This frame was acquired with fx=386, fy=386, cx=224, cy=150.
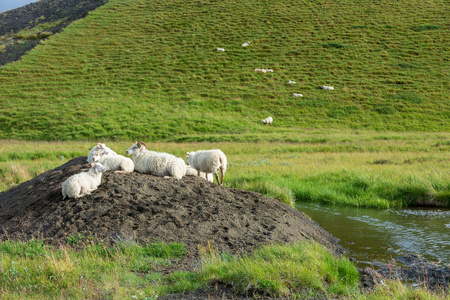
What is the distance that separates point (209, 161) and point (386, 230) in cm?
583

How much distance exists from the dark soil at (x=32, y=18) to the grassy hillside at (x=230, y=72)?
3.41 meters

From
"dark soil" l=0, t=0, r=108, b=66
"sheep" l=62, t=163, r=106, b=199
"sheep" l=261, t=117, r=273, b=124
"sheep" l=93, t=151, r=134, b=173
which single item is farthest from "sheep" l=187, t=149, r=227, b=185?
"dark soil" l=0, t=0, r=108, b=66

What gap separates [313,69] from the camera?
51719 millimetres

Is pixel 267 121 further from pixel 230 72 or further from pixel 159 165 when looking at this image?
pixel 159 165

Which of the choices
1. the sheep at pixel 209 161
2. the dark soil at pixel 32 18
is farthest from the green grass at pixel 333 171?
the dark soil at pixel 32 18

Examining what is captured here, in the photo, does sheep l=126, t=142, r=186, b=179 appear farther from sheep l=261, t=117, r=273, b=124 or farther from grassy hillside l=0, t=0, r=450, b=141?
sheep l=261, t=117, r=273, b=124

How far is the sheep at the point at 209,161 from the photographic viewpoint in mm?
12906

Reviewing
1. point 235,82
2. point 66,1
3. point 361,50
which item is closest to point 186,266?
point 235,82

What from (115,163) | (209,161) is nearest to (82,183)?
(115,163)

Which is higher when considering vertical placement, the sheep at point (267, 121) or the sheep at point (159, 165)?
the sheep at point (159, 165)

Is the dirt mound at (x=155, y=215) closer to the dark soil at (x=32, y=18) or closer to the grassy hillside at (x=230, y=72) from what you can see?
the grassy hillside at (x=230, y=72)

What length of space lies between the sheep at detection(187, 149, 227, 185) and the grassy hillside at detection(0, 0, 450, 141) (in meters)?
18.8

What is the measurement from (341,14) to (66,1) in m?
56.8

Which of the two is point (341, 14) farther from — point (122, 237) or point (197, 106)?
point (122, 237)
